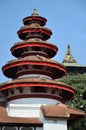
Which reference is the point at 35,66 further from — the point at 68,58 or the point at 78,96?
the point at 68,58

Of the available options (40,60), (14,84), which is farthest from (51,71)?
(14,84)

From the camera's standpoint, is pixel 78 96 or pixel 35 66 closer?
pixel 35 66

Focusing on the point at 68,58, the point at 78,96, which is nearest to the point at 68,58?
the point at 68,58

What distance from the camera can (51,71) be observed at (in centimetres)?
2967

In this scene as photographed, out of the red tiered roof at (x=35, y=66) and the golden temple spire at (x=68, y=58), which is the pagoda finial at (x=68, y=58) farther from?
the red tiered roof at (x=35, y=66)

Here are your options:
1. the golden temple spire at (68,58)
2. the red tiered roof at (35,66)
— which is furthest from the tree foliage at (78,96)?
the golden temple spire at (68,58)

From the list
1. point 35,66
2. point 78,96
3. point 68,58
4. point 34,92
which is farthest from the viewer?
point 68,58

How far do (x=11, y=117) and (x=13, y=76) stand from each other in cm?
504

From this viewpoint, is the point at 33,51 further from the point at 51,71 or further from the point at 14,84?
the point at 14,84

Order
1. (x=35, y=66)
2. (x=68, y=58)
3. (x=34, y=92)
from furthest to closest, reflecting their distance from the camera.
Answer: (x=68, y=58)
(x=35, y=66)
(x=34, y=92)

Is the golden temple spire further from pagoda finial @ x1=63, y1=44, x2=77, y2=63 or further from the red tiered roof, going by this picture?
the red tiered roof

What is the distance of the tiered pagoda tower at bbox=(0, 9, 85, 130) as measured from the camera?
84.5 feet

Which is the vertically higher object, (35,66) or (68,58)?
(68,58)

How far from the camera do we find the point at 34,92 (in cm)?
2744
